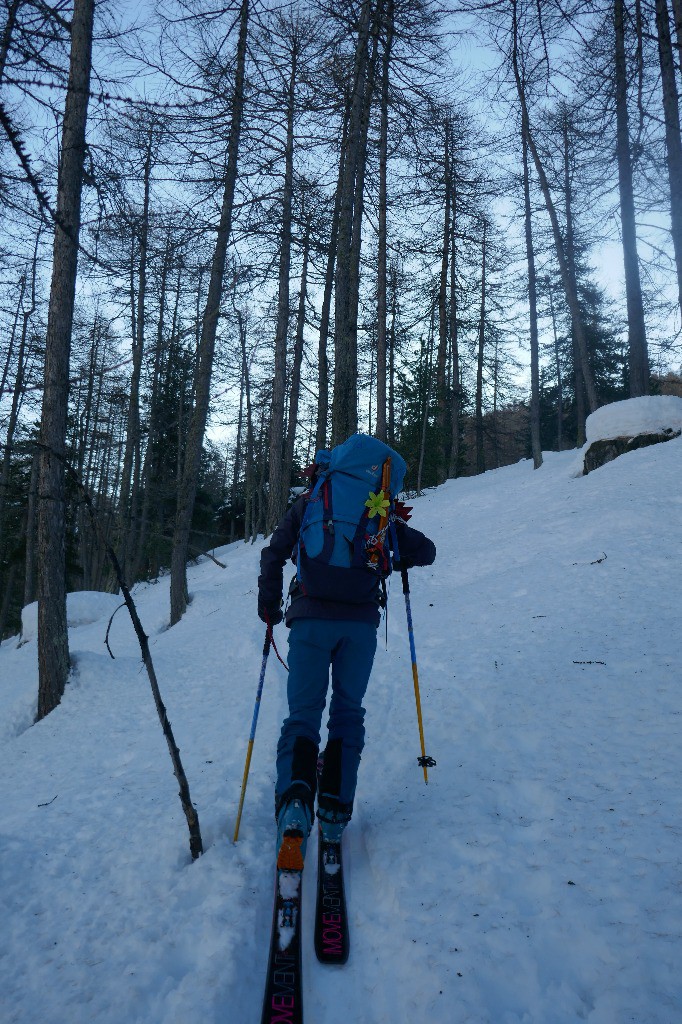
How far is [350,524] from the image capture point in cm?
273

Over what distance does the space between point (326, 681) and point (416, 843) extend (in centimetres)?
89

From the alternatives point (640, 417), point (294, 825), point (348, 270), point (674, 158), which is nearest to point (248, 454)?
point (640, 417)

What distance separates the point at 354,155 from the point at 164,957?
830 centimetres

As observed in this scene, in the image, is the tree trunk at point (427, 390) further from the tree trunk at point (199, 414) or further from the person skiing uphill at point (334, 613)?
the person skiing uphill at point (334, 613)

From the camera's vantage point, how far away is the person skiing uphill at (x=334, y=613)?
2.55 metres

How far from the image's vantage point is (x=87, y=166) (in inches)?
228

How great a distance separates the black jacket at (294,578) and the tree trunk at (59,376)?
167 inches

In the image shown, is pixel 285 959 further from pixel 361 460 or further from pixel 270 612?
pixel 361 460

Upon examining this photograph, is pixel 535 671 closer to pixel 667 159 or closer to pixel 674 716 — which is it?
pixel 674 716

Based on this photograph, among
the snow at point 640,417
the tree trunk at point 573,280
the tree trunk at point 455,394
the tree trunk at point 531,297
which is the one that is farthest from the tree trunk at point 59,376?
the tree trunk at point 455,394

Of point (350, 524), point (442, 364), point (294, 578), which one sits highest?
point (442, 364)

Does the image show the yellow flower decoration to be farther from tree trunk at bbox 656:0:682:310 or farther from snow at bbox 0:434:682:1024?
tree trunk at bbox 656:0:682:310

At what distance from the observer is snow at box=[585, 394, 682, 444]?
37.0 ft

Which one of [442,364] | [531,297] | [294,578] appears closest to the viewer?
[294,578]
